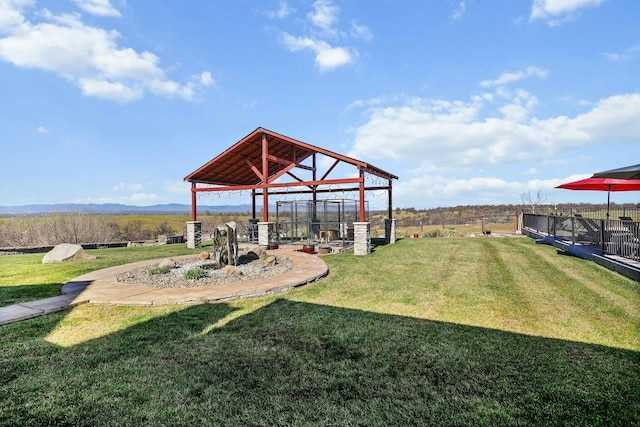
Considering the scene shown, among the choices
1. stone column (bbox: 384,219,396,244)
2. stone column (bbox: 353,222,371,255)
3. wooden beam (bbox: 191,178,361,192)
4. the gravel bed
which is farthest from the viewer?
stone column (bbox: 384,219,396,244)

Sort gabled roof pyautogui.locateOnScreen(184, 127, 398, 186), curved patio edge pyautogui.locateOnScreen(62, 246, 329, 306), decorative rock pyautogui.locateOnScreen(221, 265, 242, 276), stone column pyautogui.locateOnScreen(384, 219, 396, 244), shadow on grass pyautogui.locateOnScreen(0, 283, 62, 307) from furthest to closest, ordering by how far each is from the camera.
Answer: stone column pyautogui.locateOnScreen(384, 219, 396, 244)
gabled roof pyautogui.locateOnScreen(184, 127, 398, 186)
decorative rock pyautogui.locateOnScreen(221, 265, 242, 276)
shadow on grass pyautogui.locateOnScreen(0, 283, 62, 307)
curved patio edge pyautogui.locateOnScreen(62, 246, 329, 306)

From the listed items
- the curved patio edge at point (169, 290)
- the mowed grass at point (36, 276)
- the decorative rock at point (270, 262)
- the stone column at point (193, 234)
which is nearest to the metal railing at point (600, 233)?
the curved patio edge at point (169, 290)

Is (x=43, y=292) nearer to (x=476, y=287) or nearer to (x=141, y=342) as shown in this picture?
(x=141, y=342)

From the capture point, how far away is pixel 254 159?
1639 cm

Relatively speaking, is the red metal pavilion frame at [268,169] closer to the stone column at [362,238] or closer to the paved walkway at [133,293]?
the stone column at [362,238]

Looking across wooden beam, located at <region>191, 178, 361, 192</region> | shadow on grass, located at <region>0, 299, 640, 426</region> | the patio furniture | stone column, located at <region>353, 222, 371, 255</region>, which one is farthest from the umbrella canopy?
wooden beam, located at <region>191, 178, 361, 192</region>

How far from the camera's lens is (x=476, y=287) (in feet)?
22.8

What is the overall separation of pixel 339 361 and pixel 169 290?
4.71 m

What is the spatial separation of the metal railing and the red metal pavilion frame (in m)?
7.53

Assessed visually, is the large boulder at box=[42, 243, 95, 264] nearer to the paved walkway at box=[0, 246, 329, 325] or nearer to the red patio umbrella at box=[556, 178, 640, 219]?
the paved walkway at box=[0, 246, 329, 325]

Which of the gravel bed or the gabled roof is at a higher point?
the gabled roof

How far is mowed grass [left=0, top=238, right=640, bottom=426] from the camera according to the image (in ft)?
8.83

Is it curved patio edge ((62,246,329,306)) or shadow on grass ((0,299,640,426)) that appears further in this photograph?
curved patio edge ((62,246,329,306))

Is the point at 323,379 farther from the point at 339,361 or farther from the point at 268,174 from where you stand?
the point at 268,174
